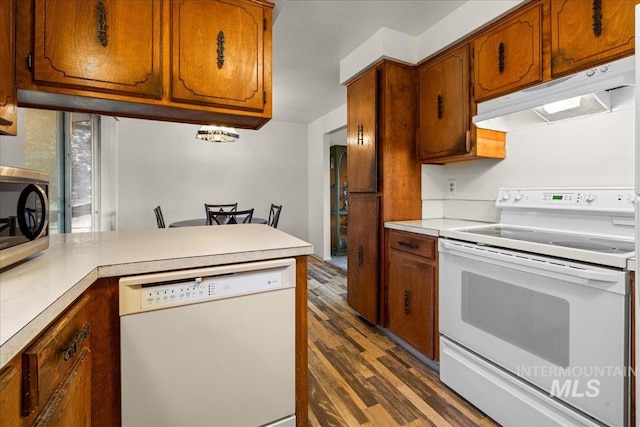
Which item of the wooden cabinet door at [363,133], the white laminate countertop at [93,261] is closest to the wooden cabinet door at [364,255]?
the wooden cabinet door at [363,133]

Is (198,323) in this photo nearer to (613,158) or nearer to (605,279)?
(605,279)

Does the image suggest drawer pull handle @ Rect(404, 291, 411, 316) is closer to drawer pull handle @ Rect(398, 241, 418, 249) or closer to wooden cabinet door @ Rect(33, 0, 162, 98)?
drawer pull handle @ Rect(398, 241, 418, 249)

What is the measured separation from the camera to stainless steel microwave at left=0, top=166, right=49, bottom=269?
0.80 m

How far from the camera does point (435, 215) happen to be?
2650 mm

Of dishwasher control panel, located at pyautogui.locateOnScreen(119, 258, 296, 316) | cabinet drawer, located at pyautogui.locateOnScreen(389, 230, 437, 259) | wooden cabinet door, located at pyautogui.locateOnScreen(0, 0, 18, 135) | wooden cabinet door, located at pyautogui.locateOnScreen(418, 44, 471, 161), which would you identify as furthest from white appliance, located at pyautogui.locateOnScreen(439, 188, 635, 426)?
wooden cabinet door, located at pyautogui.locateOnScreen(0, 0, 18, 135)

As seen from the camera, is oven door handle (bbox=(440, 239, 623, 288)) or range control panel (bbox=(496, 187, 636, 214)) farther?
range control panel (bbox=(496, 187, 636, 214))

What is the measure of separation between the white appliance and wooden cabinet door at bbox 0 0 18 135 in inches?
82.9

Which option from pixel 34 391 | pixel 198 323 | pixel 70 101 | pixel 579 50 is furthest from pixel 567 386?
pixel 70 101

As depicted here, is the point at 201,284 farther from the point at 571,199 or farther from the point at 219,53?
the point at 571,199

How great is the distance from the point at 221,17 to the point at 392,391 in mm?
2260

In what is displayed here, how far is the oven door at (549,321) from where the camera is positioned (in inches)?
42.1

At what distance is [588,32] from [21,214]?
2478 mm

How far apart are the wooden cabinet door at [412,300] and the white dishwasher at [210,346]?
3.56ft

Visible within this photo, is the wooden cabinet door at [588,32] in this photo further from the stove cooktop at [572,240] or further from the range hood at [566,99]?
the stove cooktop at [572,240]
